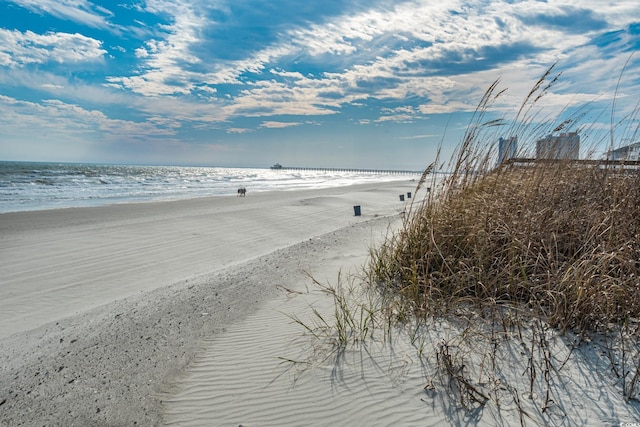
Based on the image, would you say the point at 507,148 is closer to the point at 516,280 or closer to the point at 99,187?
the point at 516,280

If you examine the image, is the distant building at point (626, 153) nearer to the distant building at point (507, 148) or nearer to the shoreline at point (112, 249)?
the distant building at point (507, 148)

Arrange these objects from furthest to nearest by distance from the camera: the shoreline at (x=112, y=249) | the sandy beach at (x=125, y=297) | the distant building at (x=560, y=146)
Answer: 1. the shoreline at (x=112, y=249)
2. the distant building at (x=560, y=146)
3. the sandy beach at (x=125, y=297)

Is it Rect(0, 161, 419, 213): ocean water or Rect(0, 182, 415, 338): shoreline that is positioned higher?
Rect(0, 161, 419, 213): ocean water

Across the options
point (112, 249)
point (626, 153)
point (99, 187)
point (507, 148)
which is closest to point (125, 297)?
point (112, 249)

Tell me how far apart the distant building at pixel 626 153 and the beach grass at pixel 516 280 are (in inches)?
10.8

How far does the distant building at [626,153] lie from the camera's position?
185 inches

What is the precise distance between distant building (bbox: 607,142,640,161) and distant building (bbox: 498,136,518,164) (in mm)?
1095

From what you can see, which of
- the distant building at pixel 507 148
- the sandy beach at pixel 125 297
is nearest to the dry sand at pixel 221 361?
the sandy beach at pixel 125 297

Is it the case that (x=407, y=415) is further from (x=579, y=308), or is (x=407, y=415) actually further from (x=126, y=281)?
(x=126, y=281)

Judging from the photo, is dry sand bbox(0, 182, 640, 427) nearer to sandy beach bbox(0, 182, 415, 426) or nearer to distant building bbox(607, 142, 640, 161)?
sandy beach bbox(0, 182, 415, 426)

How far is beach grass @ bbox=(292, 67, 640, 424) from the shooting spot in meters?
2.51

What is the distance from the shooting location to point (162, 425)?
2523mm

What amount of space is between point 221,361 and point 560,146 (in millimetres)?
5325

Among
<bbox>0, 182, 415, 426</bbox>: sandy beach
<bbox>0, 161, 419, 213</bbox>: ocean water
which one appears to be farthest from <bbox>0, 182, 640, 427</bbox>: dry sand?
<bbox>0, 161, 419, 213</bbox>: ocean water
